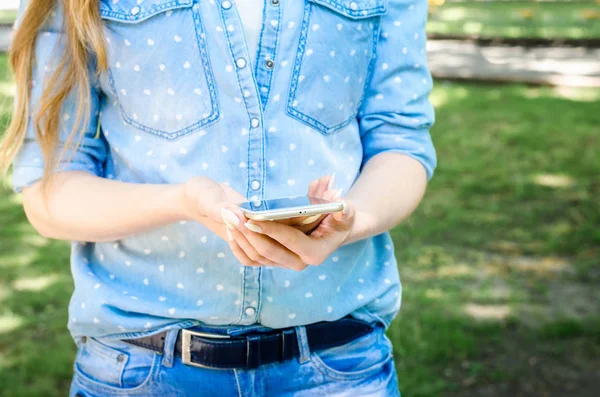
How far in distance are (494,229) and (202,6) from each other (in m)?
4.34

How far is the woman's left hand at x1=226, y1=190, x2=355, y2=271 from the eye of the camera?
1.35m

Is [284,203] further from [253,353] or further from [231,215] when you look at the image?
[253,353]

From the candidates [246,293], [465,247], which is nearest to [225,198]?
[246,293]

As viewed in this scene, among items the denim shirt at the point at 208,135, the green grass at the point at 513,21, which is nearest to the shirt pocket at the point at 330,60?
the denim shirt at the point at 208,135

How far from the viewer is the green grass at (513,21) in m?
12.3

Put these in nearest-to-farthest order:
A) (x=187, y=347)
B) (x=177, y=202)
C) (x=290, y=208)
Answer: (x=290, y=208), (x=177, y=202), (x=187, y=347)

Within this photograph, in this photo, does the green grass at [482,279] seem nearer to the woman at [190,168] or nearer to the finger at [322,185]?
the woman at [190,168]

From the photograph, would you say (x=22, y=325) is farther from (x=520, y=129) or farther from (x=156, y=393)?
(x=520, y=129)

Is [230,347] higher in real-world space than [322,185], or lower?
lower

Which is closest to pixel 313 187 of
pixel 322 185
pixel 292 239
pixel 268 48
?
pixel 322 185

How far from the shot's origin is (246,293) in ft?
5.57

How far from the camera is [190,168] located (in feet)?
5.57

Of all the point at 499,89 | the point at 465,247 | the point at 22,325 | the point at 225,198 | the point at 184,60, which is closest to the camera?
the point at 225,198

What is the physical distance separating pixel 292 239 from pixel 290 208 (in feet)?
0.32
